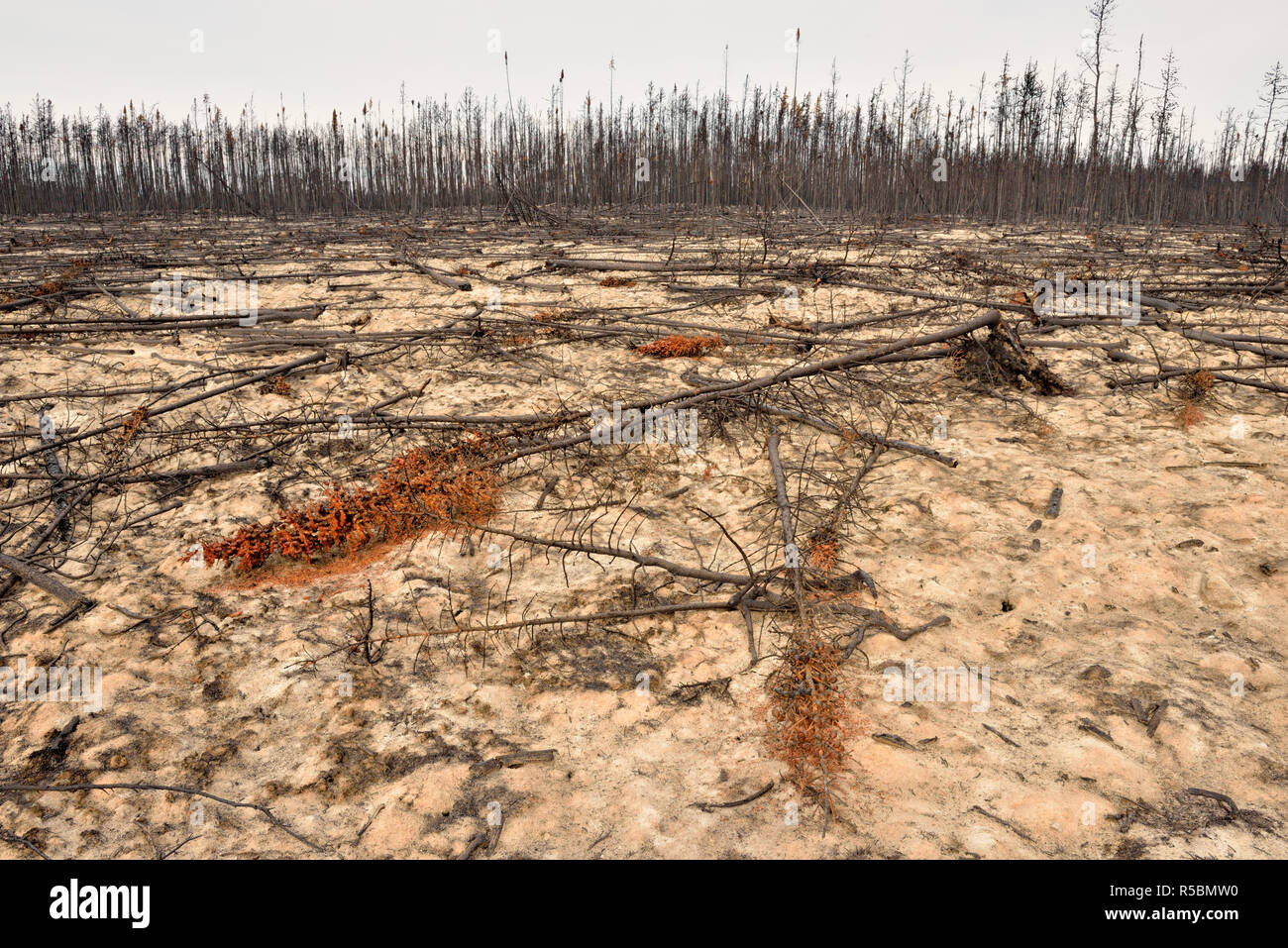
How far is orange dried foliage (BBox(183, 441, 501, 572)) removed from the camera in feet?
10.5

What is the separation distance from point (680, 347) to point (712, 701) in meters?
3.61

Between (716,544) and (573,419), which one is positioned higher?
(573,419)

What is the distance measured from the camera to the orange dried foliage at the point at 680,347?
556 centimetres

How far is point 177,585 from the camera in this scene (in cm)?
311

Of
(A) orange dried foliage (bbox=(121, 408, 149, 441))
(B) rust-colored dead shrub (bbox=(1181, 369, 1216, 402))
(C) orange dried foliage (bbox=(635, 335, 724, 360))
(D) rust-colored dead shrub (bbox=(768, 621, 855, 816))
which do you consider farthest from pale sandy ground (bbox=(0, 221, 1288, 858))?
(C) orange dried foliage (bbox=(635, 335, 724, 360))

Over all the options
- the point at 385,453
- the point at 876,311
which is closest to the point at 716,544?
the point at 385,453

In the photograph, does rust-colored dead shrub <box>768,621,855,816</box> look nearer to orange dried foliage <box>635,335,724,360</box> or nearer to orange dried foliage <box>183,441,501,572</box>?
orange dried foliage <box>183,441,501,572</box>

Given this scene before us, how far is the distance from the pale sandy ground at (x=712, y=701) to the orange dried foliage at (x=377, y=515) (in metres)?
0.15

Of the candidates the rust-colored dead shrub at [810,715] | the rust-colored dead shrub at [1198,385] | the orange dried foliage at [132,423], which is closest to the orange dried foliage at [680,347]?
the rust-colored dead shrub at [1198,385]

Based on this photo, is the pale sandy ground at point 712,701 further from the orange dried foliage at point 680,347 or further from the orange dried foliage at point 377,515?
the orange dried foliage at point 680,347

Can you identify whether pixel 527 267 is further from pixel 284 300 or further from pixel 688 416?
pixel 688 416

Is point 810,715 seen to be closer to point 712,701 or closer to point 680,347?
point 712,701

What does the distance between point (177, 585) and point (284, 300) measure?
207 inches

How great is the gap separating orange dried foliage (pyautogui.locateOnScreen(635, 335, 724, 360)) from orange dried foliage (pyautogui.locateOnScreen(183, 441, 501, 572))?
2.21m
